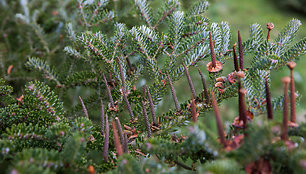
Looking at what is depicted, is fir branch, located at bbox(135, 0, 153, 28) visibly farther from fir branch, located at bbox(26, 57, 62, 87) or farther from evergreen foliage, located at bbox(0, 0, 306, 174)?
fir branch, located at bbox(26, 57, 62, 87)

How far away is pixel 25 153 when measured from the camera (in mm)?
576

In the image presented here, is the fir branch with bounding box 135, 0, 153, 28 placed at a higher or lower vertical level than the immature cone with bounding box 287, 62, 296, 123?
higher

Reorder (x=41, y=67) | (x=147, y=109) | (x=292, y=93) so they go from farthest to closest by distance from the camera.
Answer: (x=41, y=67) < (x=147, y=109) < (x=292, y=93)

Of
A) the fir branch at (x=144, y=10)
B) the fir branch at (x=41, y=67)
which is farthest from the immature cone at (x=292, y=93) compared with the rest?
the fir branch at (x=41, y=67)

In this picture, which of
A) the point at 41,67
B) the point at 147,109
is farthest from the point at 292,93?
the point at 41,67

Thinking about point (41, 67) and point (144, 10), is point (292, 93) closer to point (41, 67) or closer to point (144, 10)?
point (144, 10)

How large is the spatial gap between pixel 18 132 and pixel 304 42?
0.88 metres

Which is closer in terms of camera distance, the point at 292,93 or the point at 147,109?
the point at 292,93

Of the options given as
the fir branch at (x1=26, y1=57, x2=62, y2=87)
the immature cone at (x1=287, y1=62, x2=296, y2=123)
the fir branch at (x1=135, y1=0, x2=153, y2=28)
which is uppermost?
the fir branch at (x1=135, y1=0, x2=153, y2=28)

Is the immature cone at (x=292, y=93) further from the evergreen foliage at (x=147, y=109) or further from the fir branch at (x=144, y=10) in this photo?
the fir branch at (x=144, y=10)

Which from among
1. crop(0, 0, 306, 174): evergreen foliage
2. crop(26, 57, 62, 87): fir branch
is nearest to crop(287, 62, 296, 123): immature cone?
crop(0, 0, 306, 174): evergreen foliage

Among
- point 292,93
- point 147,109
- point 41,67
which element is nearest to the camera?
point 292,93

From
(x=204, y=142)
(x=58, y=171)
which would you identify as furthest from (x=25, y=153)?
(x=204, y=142)

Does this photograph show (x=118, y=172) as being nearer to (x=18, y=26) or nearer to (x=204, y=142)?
(x=204, y=142)
